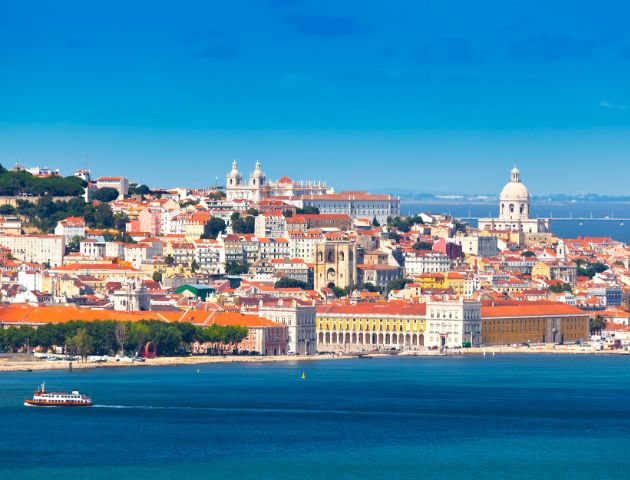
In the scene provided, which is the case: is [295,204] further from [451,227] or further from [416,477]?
[416,477]

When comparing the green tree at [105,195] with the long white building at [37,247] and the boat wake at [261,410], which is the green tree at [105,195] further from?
the boat wake at [261,410]

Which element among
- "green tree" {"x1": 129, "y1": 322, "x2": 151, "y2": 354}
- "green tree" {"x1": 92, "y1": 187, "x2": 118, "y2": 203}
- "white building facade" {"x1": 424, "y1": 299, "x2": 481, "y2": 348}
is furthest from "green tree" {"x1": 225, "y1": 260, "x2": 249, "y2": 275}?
"green tree" {"x1": 129, "y1": 322, "x2": 151, "y2": 354}

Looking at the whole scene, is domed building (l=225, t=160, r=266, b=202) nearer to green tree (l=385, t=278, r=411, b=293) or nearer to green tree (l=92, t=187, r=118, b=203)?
green tree (l=92, t=187, r=118, b=203)

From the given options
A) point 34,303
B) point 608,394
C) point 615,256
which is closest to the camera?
point 608,394

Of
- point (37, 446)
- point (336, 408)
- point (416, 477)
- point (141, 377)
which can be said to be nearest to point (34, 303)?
point (141, 377)

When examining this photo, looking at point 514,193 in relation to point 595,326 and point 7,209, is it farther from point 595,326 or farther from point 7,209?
point 595,326

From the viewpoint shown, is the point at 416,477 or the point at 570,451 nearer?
the point at 416,477

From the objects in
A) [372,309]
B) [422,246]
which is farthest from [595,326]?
[422,246]

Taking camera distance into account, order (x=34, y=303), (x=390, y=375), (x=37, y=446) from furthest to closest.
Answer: (x=34, y=303)
(x=390, y=375)
(x=37, y=446)
